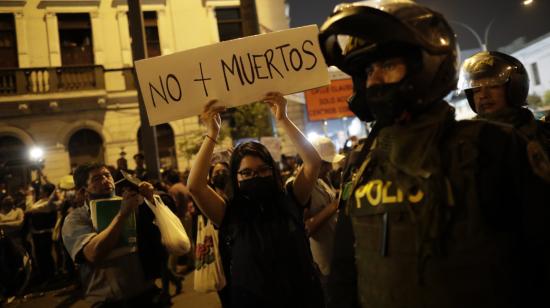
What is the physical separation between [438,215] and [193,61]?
1983 mm

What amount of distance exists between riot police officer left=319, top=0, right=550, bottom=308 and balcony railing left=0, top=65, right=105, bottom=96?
55.4 feet

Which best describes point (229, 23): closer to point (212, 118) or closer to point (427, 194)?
point (212, 118)

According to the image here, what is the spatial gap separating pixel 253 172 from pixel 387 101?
4.32ft

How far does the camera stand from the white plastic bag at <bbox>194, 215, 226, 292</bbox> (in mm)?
3051

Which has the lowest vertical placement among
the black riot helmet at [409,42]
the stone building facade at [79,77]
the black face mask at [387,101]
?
the black face mask at [387,101]

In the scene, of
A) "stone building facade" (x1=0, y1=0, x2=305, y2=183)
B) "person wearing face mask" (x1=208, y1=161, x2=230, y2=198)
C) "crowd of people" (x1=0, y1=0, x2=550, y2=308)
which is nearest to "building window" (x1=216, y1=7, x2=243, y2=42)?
"stone building facade" (x1=0, y1=0, x2=305, y2=183)

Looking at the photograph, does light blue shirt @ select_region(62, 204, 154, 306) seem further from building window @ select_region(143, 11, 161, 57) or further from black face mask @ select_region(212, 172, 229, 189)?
building window @ select_region(143, 11, 161, 57)

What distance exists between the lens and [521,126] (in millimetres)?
2334

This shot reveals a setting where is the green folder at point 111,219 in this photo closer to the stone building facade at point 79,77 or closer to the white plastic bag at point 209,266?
the white plastic bag at point 209,266

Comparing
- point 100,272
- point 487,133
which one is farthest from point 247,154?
point 487,133

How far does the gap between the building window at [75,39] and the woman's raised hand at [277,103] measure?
1676 centimetres

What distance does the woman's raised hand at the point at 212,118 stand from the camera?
256 centimetres

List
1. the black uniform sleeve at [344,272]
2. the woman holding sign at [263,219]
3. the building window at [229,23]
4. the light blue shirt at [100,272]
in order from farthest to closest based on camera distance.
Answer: the building window at [229,23], the light blue shirt at [100,272], the woman holding sign at [263,219], the black uniform sleeve at [344,272]

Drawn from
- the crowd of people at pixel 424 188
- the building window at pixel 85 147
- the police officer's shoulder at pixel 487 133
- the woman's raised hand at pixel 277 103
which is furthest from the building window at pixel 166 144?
the police officer's shoulder at pixel 487 133
